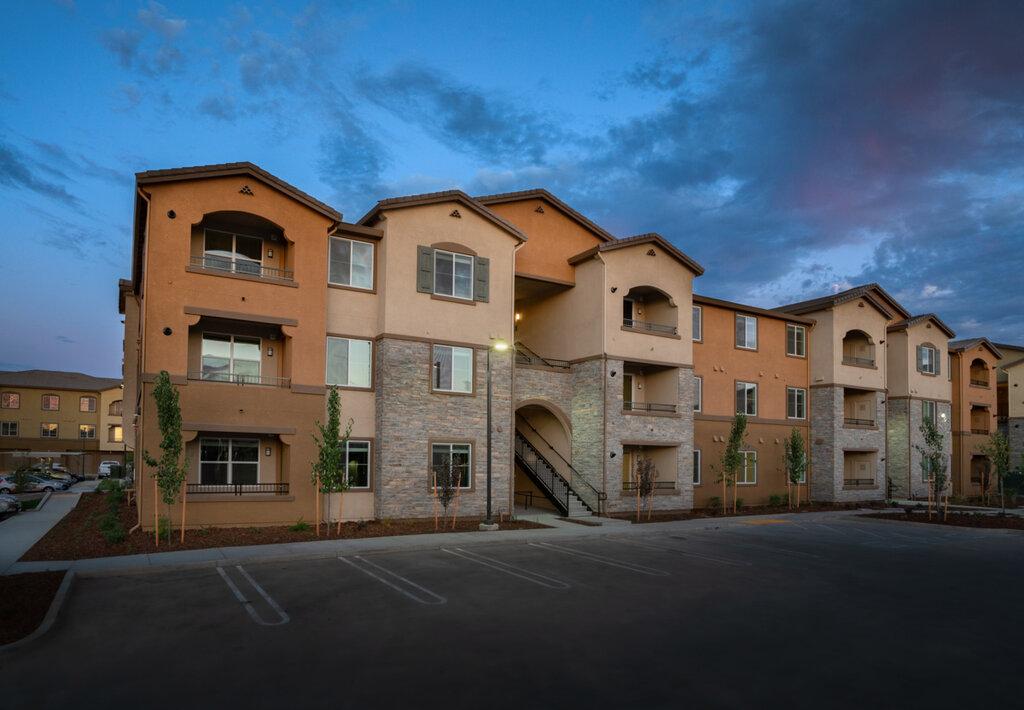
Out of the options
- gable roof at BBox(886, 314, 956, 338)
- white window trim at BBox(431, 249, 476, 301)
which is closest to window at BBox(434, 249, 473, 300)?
white window trim at BBox(431, 249, 476, 301)

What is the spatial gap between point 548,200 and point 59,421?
61.5m

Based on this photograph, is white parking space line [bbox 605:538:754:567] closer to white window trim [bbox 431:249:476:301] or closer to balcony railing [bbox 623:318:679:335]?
→ white window trim [bbox 431:249:476:301]

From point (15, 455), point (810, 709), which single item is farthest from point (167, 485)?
point (15, 455)

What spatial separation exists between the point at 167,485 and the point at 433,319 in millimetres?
9534

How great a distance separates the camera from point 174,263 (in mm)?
19312

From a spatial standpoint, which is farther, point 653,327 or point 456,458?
point 653,327

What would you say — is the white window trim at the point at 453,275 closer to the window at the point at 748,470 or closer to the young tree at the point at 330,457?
the young tree at the point at 330,457

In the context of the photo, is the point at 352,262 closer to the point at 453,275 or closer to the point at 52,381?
the point at 453,275

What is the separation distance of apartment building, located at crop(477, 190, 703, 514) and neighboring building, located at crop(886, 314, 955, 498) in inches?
673

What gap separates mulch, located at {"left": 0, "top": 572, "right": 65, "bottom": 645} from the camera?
9.41 m

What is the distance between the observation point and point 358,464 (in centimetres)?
2214

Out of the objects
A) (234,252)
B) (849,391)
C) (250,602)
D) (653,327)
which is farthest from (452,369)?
(849,391)

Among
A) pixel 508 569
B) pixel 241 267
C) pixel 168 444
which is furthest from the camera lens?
pixel 241 267

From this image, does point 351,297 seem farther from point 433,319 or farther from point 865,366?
point 865,366
